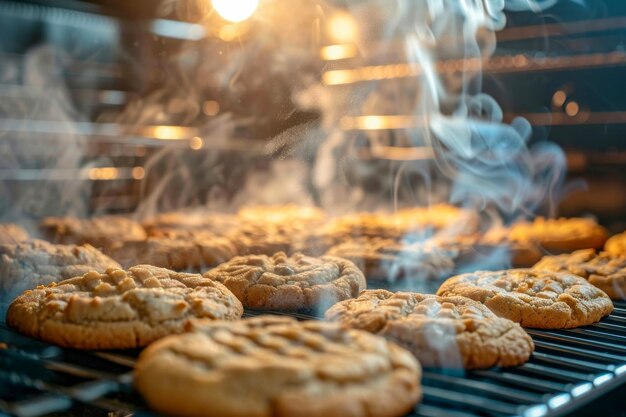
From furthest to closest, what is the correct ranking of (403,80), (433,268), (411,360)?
1. (403,80)
2. (433,268)
3. (411,360)

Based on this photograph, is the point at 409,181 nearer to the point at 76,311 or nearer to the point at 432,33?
the point at 432,33

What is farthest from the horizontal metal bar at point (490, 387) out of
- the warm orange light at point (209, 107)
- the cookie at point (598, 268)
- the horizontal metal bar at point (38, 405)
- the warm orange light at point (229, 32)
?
the warm orange light at point (209, 107)

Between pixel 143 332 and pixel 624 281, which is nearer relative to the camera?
pixel 143 332

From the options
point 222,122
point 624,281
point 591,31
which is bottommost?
point 624,281

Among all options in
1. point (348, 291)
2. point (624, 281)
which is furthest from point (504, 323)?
point (624, 281)

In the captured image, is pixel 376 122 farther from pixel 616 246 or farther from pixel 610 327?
pixel 610 327

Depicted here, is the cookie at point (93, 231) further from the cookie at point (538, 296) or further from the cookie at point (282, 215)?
the cookie at point (538, 296)
